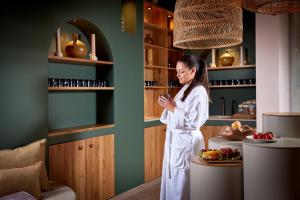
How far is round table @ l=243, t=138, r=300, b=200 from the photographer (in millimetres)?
1773

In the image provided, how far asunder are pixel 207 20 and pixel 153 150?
258 centimetres

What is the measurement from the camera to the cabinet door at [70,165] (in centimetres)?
317

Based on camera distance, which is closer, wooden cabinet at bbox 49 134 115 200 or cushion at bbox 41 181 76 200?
cushion at bbox 41 181 76 200

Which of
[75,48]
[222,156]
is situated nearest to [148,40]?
[75,48]

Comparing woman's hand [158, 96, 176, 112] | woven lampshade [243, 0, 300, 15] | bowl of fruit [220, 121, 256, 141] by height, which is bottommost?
bowl of fruit [220, 121, 256, 141]

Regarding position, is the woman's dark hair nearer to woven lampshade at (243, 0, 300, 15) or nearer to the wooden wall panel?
woven lampshade at (243, 0, 300, 15)

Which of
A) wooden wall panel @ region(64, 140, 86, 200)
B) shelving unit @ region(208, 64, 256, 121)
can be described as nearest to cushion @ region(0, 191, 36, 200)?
wooden wall panel @ region(64, 140, 86, 200)

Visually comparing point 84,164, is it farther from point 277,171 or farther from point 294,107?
point 294,107

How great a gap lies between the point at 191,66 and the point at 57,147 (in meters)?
1.49

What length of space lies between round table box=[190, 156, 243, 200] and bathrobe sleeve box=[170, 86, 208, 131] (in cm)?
81

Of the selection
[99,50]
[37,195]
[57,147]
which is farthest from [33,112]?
[99,50]

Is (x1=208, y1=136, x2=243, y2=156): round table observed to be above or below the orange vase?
below

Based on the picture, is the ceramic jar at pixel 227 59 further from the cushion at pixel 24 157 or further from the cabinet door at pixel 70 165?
the cushion at pixel 24 157

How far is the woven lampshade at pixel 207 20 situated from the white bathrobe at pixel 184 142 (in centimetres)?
51
